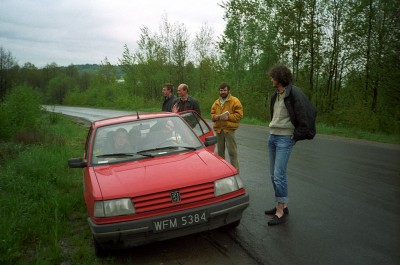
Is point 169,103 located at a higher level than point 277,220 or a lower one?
higher

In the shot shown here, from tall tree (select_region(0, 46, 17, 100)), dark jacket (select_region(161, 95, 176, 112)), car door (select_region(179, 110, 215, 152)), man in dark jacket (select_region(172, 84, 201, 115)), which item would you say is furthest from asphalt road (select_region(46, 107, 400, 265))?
tall tree (select_region(0, 46, 17, 100))

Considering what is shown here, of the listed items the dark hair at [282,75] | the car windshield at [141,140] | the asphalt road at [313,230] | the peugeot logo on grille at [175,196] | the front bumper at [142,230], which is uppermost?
the dark hair at [282,75]

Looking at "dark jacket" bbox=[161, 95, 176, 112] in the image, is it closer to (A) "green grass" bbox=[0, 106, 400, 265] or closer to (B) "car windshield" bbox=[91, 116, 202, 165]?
(A) "green grass" bbox=[0, 106, 400, 265]

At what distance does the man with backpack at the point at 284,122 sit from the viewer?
456 centimetres

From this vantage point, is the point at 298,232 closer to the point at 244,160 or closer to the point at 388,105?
the point at 244,160

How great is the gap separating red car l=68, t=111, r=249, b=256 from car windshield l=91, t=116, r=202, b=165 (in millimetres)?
15

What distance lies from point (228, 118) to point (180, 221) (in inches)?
120

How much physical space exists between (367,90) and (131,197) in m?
20.6

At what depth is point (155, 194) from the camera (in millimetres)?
3697

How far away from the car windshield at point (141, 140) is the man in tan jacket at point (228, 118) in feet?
4.27

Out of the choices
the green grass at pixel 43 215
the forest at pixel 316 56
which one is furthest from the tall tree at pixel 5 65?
the green grass at pixel 43 215

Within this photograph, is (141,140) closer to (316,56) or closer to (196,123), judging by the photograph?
(196,123)

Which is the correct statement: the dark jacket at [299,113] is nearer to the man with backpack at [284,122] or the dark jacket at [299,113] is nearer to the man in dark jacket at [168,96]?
the man with backpack at [284,122]

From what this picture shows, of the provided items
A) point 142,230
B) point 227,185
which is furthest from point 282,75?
point 142,230
